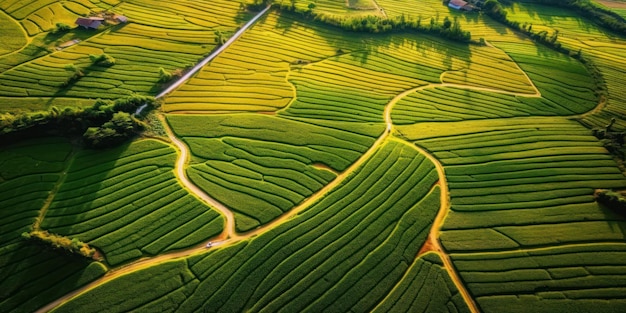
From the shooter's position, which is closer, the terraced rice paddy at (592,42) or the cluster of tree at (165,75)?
the cluster of tree at (165,75)

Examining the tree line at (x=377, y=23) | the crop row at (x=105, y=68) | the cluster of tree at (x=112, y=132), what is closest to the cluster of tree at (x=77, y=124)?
the cluster of tree at (x=112, y=132)

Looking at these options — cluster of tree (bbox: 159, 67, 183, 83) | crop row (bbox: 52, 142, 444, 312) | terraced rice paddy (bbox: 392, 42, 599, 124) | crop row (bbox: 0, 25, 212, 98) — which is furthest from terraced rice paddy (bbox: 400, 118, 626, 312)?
crop row (bbox: 0, 25, 212, 98)

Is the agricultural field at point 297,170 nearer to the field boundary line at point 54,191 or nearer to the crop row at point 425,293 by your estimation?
the crop row at point 425,293

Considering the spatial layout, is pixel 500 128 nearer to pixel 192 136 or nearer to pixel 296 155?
pixel 296 155

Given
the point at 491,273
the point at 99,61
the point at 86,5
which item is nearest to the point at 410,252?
the point at 491,273

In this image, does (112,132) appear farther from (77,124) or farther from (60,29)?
(60,29)
